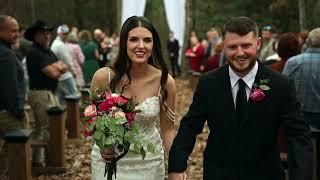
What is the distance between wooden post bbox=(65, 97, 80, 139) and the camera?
12594 millimetres

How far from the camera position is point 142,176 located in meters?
5.05

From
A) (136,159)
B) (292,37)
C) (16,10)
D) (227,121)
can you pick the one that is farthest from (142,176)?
(16,10)

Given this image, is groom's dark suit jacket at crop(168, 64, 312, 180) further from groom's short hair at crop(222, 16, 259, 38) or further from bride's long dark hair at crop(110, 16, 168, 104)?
bride's long dark hair at crop(110, 16, 168, 104)

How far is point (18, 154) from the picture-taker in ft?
23.9

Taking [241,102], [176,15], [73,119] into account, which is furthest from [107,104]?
[176,15]

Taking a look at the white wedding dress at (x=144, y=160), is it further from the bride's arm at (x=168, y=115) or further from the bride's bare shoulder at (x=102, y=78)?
the bride's bare shoulder at (x=102, y=78)

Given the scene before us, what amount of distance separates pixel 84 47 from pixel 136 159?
540 inches

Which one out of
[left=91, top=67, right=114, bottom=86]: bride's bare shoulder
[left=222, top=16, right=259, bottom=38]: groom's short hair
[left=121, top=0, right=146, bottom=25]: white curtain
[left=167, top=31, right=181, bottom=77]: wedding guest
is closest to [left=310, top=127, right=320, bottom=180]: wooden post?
[left=91, top=67, right=114, bottom=86]: bride's bare shoulder

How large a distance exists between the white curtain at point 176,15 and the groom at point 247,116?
73.3 ft

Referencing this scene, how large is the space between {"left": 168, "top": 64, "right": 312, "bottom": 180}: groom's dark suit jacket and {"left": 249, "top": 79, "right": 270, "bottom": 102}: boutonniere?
1.0 inches

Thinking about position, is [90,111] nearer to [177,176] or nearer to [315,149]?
[177,176]

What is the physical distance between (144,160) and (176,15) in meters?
21.7

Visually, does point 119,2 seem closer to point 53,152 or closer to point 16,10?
point 16,10

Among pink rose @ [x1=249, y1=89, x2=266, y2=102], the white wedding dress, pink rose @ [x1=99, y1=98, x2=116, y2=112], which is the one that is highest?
pink rose @ [x1=249, y1=89, x2=266, y2=102]
